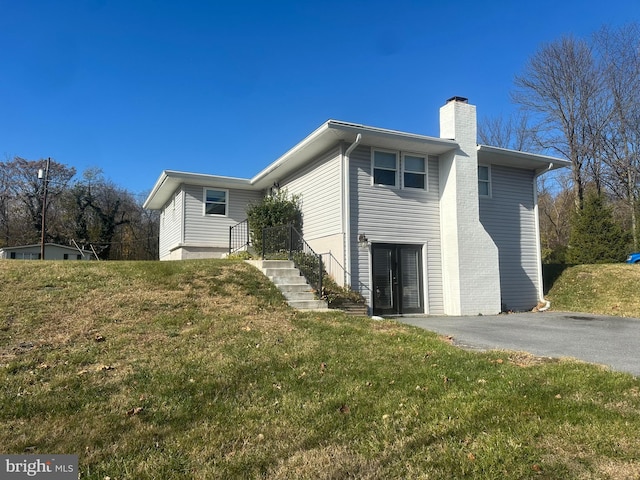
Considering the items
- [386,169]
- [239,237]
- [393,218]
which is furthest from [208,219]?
[393,218]

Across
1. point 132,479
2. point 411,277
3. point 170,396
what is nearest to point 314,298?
point 411,277

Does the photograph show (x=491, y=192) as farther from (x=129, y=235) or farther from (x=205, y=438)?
(x=129, y=235)

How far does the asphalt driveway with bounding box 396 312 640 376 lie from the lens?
235 inches

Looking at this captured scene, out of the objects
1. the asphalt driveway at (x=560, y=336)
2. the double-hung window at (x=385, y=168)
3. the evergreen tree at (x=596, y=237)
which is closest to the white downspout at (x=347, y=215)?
the double-hung window at (x=385, y=168)

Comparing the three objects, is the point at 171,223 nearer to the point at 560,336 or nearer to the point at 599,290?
the point at 560,336

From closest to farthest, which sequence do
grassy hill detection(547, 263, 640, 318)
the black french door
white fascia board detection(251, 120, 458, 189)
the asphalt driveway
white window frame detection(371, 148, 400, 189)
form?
the asphalt driveway, white fascia board detection(251, 120, 458, 189), the black french door, white window frame detection(371, 148, 400, 189), grassy hill detection(547, 263, 640, 318)

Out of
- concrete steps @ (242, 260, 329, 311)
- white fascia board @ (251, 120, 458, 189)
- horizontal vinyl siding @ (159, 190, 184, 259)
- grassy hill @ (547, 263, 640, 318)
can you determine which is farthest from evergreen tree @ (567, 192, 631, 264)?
horizontal vinyl siding @ (159, 190, 184, 259)

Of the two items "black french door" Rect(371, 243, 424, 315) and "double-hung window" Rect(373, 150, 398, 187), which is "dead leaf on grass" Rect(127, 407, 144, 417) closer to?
"black french door" Rect(371, 243, 424, 315)

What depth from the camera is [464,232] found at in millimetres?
11898

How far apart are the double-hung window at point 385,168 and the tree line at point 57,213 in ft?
98.1

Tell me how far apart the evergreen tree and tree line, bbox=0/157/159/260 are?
32.0 metres

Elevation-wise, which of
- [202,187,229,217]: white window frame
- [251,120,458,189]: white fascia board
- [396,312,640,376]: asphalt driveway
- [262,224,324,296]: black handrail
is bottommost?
[396,312,640,376]: asphalt driveway

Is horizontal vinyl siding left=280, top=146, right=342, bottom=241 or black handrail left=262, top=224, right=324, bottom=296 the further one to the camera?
horizontal vinyl siding left=280, top=146, right=342, bottom=241

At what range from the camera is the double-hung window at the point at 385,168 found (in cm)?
1175
